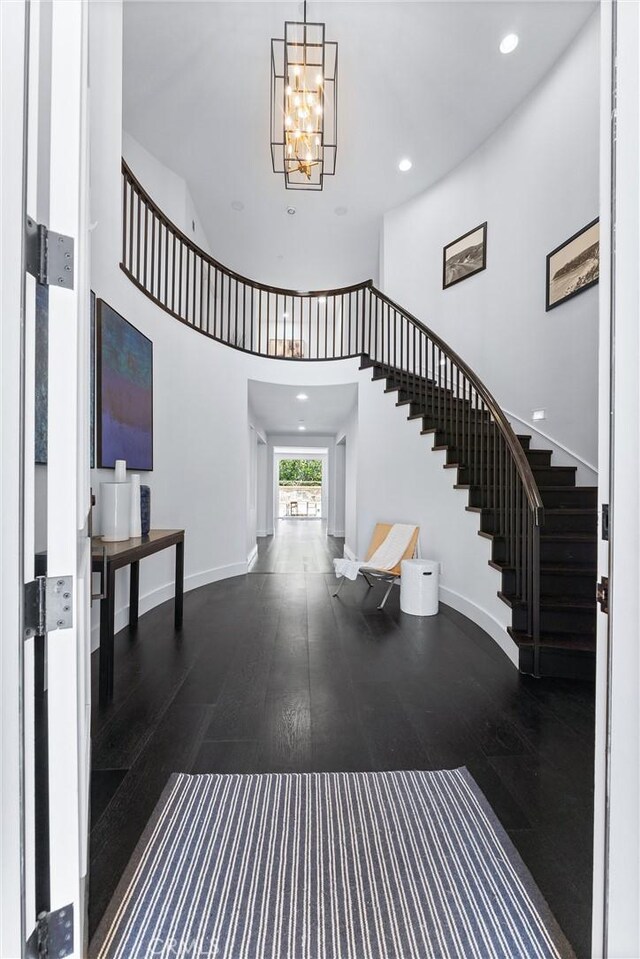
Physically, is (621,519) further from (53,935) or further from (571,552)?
(571,552)

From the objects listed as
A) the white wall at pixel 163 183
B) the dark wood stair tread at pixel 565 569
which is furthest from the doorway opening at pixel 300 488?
the dark wood stair tread at pixel 565 569

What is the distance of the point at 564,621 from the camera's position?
105 inches

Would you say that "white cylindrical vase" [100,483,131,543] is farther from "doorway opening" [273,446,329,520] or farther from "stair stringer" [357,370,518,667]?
"doorway opening" [273,446,329,520]

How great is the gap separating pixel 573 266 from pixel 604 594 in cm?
411

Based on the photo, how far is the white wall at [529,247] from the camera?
3.81 m

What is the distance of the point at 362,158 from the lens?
211 inches

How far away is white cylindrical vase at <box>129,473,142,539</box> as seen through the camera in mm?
2928

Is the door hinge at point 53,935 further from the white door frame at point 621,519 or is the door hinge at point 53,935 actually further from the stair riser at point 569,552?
the stair riser at point 569,552

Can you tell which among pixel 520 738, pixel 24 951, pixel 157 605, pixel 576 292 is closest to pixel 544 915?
pixel 520 738

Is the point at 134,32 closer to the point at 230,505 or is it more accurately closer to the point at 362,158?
the point at 362,158

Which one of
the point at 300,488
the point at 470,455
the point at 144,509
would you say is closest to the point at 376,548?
the point at 470,455

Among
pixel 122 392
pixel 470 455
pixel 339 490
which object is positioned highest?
pixel 122 392

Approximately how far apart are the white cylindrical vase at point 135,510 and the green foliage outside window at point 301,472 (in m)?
14.0

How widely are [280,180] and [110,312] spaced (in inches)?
162
